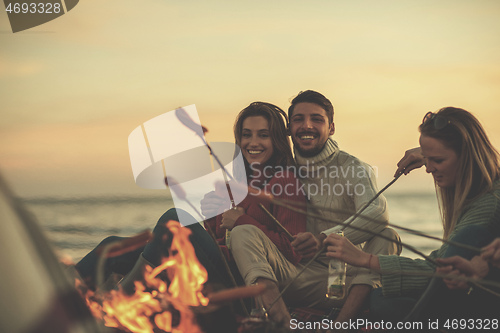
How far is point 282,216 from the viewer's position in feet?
9.93

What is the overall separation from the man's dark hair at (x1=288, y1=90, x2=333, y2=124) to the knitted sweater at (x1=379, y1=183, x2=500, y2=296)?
1.18m

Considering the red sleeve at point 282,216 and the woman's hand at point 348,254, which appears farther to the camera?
the red sleeve at point 282,216

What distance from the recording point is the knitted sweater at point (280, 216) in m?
2.97

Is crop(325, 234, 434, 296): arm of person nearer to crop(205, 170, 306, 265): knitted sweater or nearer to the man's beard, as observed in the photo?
crop(205, 170, 306, 265): knitted sweater

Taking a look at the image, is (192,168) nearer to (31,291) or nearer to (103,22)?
(31,291)

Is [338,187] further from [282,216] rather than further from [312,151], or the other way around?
[282,216]

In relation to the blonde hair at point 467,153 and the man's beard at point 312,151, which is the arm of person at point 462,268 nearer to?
the blonde hair at point 467,153

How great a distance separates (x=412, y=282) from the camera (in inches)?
94.7

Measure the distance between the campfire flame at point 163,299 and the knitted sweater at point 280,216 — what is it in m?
0.37

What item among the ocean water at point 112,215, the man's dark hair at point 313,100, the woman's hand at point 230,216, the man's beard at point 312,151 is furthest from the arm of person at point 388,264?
the ocean water at point 112,215

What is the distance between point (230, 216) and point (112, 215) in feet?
35.9

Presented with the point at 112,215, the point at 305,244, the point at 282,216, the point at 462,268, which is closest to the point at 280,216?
the point at 282,216

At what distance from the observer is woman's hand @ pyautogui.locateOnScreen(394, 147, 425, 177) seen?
9.43ft

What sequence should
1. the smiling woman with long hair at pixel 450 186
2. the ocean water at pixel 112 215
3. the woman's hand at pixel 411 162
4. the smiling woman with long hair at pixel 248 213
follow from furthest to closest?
the ocean water at pixel 112 215 < the woman's hand at pixel 411 162 < the smiling woman with long hair at pixel 248 213 < the smiling woman with long hair at pixel 450 186
